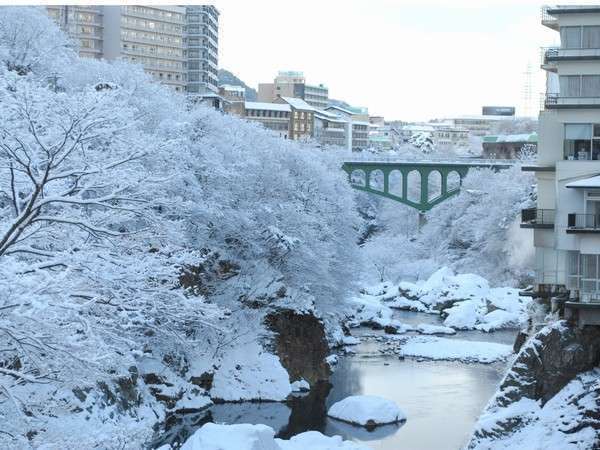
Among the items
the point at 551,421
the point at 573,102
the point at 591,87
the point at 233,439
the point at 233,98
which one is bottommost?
the point at 233,439

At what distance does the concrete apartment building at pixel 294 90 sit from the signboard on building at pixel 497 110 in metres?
52.7

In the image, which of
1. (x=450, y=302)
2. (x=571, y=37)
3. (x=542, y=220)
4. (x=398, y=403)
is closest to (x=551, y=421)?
(x=542, y=220)

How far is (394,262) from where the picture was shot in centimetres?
6150

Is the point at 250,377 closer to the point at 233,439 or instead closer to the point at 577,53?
the point at 233,439

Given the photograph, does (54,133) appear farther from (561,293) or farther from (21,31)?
(21,31)

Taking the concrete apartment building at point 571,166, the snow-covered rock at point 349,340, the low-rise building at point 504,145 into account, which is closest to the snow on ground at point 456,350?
the snow-covered rock at point 349,340

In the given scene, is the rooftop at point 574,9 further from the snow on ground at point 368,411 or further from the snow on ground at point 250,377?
the snow on ground at point 250,377

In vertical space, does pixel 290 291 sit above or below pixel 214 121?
below

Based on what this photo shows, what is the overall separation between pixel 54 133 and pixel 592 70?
12.1 metres

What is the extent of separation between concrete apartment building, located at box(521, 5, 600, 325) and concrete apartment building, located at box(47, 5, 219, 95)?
62.7m

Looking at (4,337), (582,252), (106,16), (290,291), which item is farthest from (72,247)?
(106,16)

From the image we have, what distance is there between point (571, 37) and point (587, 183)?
307 cm

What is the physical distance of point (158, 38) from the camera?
8269 cm

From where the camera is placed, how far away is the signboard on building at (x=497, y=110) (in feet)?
616
